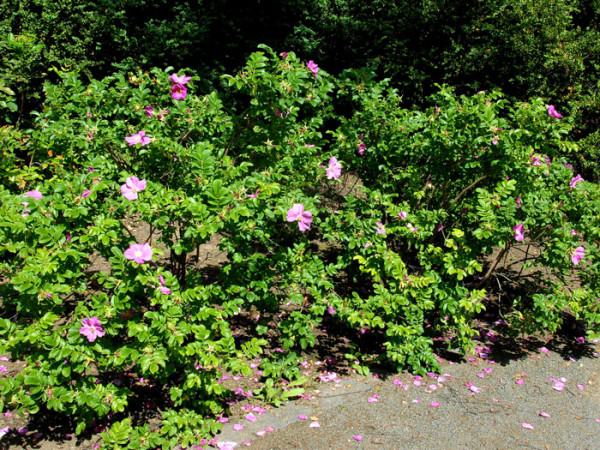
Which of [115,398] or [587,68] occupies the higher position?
[587,68]

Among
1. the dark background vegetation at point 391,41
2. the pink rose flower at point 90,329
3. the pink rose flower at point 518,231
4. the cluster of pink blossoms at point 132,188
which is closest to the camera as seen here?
Answer: the pink rose flower at point 90,329

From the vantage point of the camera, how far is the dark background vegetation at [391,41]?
573 centimetres

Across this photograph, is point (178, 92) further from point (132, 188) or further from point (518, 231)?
point (518, 231)

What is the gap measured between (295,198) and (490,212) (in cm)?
126

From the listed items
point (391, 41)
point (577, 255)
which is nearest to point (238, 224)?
point (577, 255)

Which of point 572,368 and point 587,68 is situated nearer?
point 572,368

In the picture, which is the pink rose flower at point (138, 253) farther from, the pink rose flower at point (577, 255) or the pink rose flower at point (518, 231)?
the pink rose flower at point (577, 255)

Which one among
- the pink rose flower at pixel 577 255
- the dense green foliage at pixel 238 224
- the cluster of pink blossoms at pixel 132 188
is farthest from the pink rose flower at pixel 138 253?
the pink rose flower at pixel 577 255

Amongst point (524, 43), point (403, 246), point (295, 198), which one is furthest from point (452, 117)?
point (524, 43)


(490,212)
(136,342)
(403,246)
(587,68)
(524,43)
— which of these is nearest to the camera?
(136,342)

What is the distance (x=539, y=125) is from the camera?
3416mm

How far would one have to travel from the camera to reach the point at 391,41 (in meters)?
6.40

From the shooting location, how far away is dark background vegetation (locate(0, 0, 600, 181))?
573cm

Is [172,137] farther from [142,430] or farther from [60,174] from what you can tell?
[142,430]
